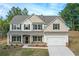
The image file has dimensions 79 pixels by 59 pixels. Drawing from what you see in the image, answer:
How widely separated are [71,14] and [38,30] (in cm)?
84

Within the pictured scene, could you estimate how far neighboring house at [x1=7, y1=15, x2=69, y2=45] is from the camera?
6.04 m

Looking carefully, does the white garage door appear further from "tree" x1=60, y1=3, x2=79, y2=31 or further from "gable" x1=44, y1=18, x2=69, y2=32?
"tree" x1=60, y1=3, x2=79, y2=31

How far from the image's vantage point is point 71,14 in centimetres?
600

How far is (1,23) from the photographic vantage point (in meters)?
6.01

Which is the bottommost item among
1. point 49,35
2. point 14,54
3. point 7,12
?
point 14,54

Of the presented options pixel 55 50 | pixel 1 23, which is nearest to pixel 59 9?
pixel 55 50

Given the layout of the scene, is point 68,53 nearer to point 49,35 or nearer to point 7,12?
point 49,35

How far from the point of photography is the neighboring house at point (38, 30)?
6.04 metres

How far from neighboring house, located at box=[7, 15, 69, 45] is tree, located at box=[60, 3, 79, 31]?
4.2 inches

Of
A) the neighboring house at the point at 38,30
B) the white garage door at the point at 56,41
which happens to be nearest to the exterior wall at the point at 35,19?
the neighboring house at the point at 38,30

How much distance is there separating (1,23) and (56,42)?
53.1 inches

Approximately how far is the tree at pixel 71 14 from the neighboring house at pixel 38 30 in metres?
0.11

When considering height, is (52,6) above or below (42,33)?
above

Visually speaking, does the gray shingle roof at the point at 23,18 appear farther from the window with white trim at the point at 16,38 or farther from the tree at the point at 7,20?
the window with white trim at the point at 16,38
